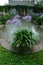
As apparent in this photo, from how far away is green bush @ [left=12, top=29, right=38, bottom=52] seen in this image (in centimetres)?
539

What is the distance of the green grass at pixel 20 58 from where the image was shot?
4836 mm

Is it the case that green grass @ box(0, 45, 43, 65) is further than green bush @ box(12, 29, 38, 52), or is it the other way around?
green bush @ box(12, 29, 38, 52)

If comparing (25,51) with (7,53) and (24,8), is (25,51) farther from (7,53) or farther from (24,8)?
(24,8)

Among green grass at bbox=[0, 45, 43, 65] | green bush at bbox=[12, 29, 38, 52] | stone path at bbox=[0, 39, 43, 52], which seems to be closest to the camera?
green grass at bbox=[0, 45, 43, 65]

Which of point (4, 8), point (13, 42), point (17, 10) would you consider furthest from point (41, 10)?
point (13, 42)

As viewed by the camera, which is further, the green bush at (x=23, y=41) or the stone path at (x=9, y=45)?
the stone path at (x=9, y=45)

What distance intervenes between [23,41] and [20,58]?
0.60 metres

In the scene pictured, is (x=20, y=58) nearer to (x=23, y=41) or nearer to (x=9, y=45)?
(x=23, y=41)

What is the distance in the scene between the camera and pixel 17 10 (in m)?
19.6

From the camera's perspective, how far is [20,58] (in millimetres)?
5086

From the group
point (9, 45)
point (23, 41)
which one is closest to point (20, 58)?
point (23, 41)

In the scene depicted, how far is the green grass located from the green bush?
274mm

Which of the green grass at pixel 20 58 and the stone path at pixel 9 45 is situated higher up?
the stone path at pixel 9 45

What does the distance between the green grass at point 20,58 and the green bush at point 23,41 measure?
0.27m
